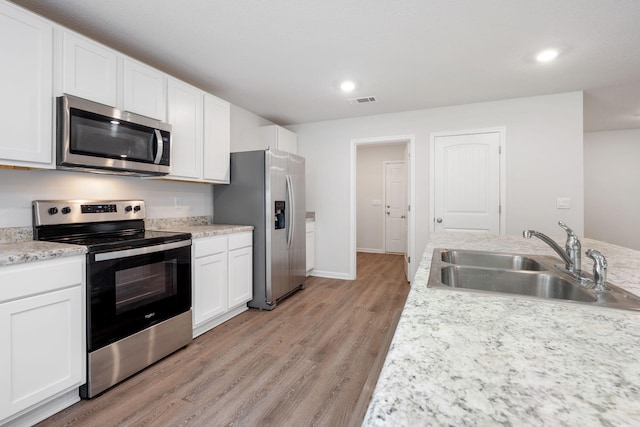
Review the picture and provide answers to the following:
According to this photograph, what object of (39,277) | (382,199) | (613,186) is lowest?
(39,277)

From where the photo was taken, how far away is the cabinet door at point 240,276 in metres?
2.85

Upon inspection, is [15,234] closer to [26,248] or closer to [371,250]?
[26,248]

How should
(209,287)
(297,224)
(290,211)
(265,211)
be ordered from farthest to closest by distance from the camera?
(297,224)
(290,211)
(265,211)
(209,287)

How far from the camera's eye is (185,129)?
266 centimetres

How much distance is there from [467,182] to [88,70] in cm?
385

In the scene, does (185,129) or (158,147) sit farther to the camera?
(185,129)

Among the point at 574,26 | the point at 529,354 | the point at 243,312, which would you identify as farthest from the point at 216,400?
the point at 574,26

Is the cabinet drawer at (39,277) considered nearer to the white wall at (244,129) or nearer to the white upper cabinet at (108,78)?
the white upper cabinet at (108,78)

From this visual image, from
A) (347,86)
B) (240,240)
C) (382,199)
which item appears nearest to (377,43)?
(347,86)

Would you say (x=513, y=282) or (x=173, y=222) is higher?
(x=173, y=222)

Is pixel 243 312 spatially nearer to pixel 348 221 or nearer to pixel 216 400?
pixel 216 400

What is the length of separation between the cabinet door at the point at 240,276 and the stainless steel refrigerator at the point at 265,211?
93 mm

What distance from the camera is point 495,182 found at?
11.9 ft

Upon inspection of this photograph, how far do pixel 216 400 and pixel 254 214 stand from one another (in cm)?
180
